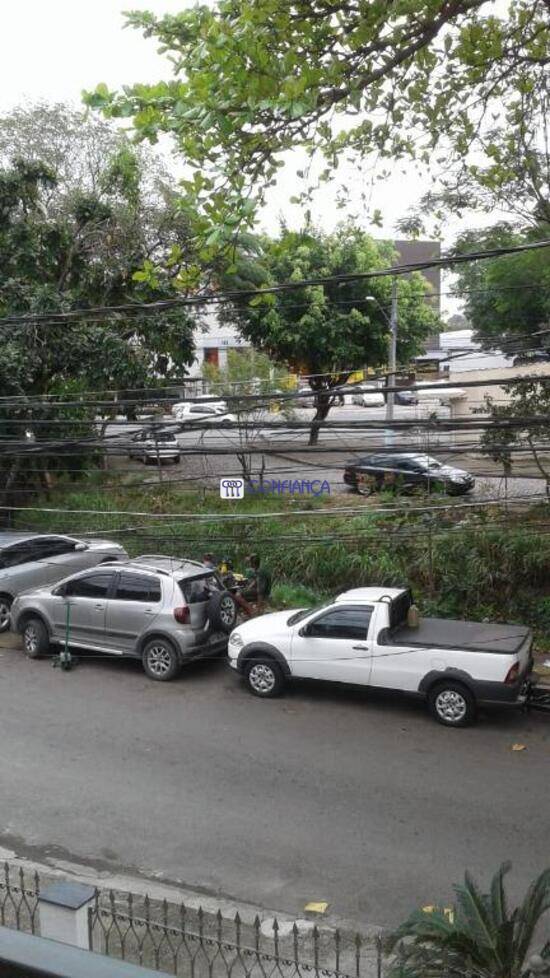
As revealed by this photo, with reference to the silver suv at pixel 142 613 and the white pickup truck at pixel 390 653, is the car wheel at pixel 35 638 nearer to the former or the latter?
the silver suv at pixel 142 613

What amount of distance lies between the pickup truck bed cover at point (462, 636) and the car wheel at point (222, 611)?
8.53 ft

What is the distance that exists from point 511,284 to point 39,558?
Answer: 30.6 feet

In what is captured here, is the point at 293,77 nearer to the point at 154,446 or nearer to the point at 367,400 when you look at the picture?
the point at 154,446

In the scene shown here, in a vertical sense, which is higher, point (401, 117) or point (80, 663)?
point (401, 117)

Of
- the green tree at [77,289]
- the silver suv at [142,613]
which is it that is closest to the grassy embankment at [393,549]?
the silver suv at [142,613]

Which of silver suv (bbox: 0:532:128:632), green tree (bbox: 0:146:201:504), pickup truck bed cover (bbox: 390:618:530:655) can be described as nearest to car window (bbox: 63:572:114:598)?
silver suv (bbox: 0:532:128:632)

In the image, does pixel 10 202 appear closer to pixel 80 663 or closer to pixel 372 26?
pixel 80 663

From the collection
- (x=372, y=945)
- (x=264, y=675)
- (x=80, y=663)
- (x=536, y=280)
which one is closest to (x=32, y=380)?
(x=80, y=663)

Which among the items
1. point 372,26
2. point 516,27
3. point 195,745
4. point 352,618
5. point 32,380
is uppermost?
point 516,27

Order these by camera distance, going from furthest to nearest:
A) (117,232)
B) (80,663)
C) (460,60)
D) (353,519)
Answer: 1. (117,232)
2. (353,519)
3. (80,663)
4. (460,60)

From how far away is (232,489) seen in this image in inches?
647

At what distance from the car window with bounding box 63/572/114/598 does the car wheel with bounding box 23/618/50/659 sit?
0.70 m

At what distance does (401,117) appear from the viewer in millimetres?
7871

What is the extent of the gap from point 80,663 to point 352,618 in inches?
171
